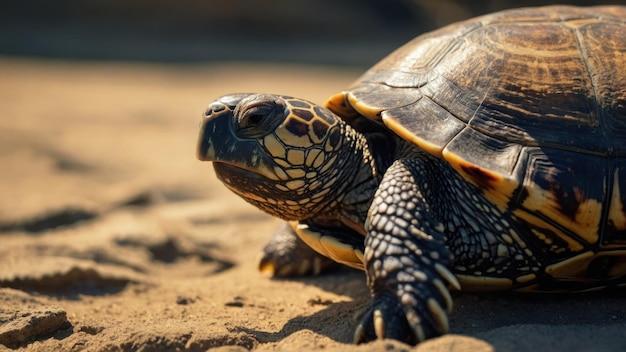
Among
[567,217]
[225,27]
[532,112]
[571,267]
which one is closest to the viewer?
[567,217]

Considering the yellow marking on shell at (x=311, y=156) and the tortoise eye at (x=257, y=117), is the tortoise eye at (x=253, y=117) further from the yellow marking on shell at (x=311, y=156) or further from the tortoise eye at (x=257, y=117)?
the yellow marking on shell at (x=311, y=156)

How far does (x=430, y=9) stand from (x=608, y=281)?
14.0 metres

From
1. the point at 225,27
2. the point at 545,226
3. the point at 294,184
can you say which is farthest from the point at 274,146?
the point at 225,27

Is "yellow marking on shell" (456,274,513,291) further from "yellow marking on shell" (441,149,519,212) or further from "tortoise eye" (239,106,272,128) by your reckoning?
"tortoise eye" (239,106,272,128)

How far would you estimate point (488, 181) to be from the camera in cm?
291

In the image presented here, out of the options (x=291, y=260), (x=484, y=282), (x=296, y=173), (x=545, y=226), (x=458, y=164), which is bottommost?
(x=291, y=260)

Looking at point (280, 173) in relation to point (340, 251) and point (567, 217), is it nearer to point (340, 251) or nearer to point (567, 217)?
point (340, 251)

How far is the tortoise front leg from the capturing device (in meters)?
2.60

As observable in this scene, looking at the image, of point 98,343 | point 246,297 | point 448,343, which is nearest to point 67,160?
point 246,297

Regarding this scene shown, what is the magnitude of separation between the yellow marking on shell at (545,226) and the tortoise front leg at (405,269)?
14.5 inches

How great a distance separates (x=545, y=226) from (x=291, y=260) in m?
1.75

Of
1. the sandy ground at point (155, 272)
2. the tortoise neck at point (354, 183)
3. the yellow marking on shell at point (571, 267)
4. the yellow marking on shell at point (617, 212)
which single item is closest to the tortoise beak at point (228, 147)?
the tortoise neck at point (354, 183)

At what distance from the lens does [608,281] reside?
10.3ft

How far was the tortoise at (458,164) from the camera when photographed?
2.82m
